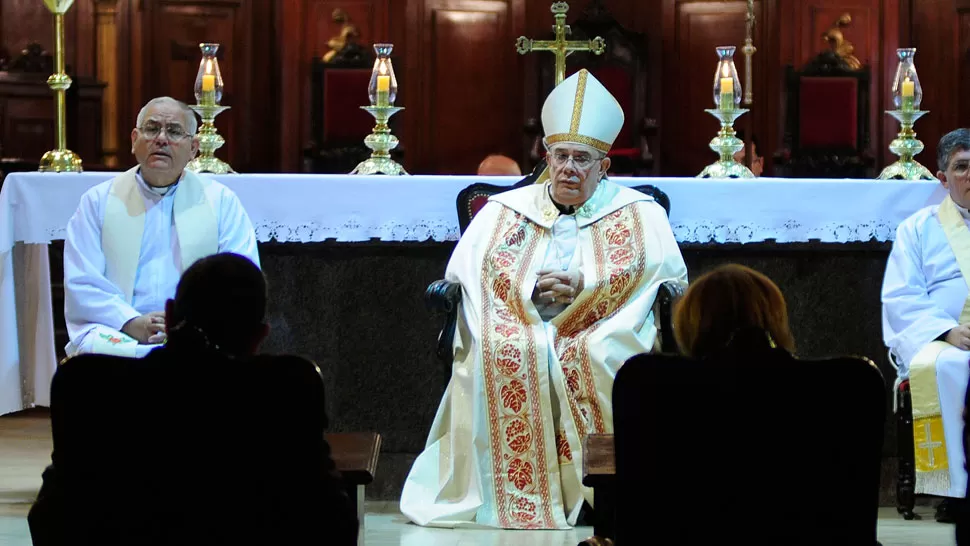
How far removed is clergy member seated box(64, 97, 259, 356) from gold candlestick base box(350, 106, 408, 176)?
0.87 m

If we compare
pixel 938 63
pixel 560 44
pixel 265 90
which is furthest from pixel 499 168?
pixel 938 63

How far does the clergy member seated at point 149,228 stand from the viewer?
462cm

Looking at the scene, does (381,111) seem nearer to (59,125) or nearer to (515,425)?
(59,125)

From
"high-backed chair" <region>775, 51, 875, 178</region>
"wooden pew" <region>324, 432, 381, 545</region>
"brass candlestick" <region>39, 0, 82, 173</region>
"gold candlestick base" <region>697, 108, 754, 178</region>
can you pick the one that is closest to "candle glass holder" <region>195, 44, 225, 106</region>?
"brass candlestick" <region>39, 0, 82, 173</region>

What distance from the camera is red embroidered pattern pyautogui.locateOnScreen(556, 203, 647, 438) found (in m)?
4.59

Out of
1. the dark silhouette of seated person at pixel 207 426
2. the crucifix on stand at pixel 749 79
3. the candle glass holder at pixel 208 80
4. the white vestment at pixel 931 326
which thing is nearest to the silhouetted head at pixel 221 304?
the dark silhouette of seated person at pixel 207 426

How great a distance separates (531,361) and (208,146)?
1.93 meters

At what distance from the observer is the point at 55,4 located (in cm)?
564

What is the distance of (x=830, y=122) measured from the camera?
951cm

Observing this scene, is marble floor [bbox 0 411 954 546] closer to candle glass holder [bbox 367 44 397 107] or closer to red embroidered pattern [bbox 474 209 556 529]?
red embroidered pattern [bbox 474 209 556 529]

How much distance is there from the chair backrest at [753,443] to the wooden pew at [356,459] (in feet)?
1.97

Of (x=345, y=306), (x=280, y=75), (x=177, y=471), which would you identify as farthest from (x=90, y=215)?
(x=280, y=75)

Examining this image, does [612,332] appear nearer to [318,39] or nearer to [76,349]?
[76,349]

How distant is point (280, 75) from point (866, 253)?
561 centimetres
